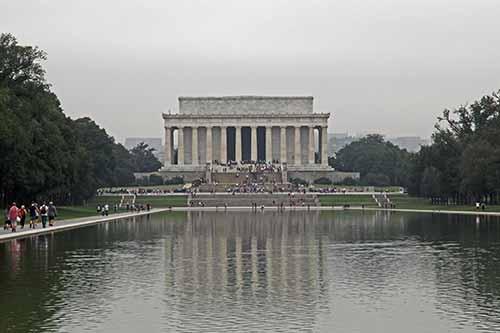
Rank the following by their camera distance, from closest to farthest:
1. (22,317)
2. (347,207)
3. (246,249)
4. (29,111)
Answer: (22,317), (246,249), (29,111), (347,207)

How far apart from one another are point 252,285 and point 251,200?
231 ft

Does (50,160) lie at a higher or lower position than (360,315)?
higher

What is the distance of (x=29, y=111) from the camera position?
57094mm

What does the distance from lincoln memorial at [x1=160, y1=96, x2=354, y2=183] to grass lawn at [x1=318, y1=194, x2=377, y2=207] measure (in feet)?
92.7

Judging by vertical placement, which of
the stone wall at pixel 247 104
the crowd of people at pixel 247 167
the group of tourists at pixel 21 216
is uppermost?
the stone wall at pixel 247 104

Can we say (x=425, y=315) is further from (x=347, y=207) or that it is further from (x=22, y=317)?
(x=347, y=207)

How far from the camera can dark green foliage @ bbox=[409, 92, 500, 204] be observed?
70000mm

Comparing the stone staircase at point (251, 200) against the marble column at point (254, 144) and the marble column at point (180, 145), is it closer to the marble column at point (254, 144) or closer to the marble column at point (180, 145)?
the marble column at point (254, 144)

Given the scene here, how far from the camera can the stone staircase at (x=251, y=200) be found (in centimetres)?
8750

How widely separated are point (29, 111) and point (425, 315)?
149 feet

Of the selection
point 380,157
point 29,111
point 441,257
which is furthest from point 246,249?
point 380,157

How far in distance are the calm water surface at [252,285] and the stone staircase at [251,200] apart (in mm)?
54204

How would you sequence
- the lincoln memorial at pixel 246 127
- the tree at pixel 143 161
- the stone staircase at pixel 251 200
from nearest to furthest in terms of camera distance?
the stone staircase at pixel 251 200
the lincoln memorial at pixel 246 127
the tree at pixel 143 161

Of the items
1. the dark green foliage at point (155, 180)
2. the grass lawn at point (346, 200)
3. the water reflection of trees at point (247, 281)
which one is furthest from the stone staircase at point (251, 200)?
the water reflection of trees at point (247, 281)
